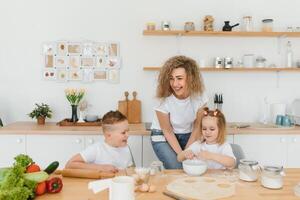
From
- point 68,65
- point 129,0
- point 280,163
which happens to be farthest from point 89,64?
point 280,163

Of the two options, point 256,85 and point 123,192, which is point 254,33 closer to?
point 256,85

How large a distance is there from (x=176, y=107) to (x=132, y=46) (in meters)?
1.11

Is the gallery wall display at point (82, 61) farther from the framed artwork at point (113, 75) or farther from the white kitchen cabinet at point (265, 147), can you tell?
the white kitchen cabinet at point (265, 147)

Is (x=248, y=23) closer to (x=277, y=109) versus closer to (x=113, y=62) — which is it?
(x=277, y=109)

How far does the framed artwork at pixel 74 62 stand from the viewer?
328 cm

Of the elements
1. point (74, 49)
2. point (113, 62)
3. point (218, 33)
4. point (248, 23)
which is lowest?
point (113, 62)

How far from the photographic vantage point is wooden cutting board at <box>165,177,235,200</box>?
1.25 meters

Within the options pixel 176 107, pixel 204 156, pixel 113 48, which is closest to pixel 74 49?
pixel 113 48

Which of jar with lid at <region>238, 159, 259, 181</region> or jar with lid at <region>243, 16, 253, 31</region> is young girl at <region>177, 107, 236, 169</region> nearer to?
jar with lid at <region>238, 159, 259, 181</region>

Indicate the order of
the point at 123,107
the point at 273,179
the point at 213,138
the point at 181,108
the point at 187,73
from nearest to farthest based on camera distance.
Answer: the point at 273,179 < the point at 213,138 < the point at 187,73 < the point at 181,108 < the point at 123,107

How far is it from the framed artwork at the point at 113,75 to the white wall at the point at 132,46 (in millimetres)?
50

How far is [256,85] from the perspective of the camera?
3354mm

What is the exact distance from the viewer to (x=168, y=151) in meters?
A: 2.32

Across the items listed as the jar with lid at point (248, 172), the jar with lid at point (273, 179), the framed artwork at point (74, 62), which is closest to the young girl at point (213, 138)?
the jar with lid at point (248, 172)
